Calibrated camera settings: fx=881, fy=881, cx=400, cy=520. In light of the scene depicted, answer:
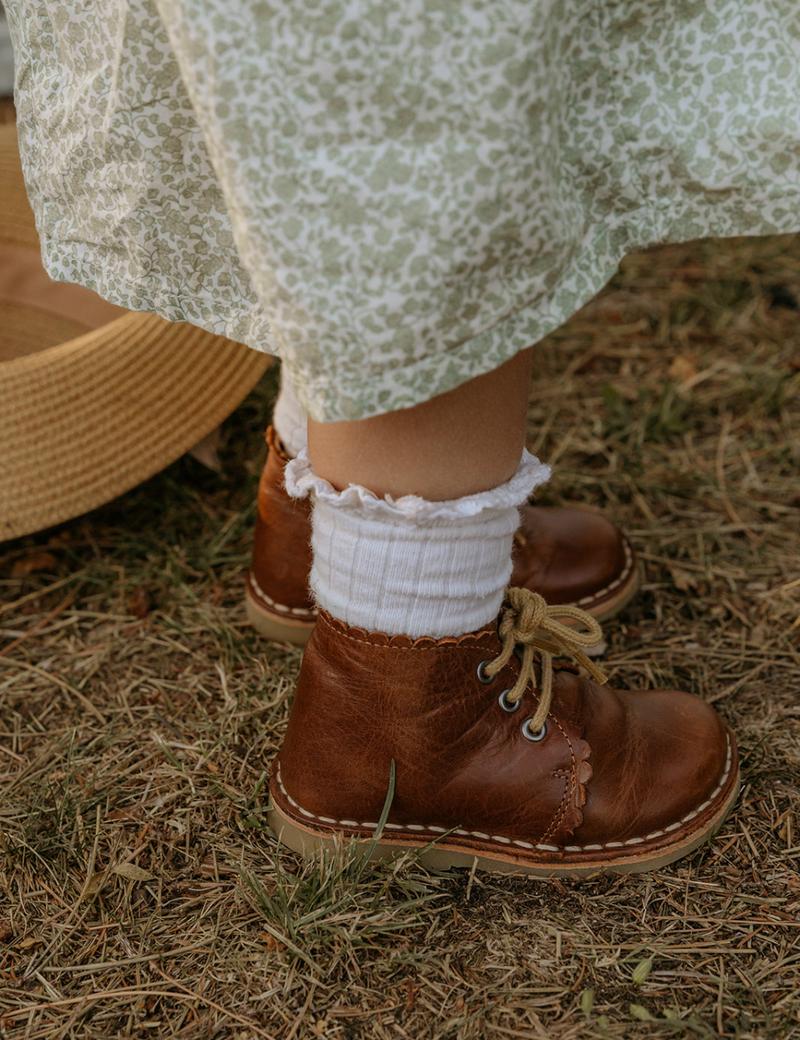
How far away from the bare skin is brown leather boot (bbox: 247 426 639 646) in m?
0.42

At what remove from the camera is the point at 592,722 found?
99cm

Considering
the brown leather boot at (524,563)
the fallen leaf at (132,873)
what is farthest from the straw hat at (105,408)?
the fallen leaf at (132,873)

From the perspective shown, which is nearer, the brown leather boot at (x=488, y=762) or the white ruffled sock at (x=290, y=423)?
the brown leather boot at (x=488, y=762)

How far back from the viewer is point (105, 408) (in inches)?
56.0

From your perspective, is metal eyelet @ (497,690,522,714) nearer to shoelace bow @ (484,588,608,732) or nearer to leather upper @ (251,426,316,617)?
shoelace bow @ (484,588,608,732)

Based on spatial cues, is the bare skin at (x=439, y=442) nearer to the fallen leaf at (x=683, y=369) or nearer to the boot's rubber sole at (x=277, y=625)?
the boot's rubber sole at (x=277, y=625)

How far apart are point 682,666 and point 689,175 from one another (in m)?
0.77

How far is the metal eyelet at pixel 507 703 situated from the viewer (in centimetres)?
95

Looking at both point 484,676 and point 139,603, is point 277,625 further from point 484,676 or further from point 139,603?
point 484,676

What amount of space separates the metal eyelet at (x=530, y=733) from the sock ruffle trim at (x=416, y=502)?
10.2 inches

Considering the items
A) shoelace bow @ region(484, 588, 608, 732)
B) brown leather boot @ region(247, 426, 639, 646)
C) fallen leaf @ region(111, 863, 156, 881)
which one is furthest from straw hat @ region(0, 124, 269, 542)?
shoelace bow @ region(484, 588, 608, 732)

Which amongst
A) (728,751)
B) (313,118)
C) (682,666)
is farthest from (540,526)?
(313,118)

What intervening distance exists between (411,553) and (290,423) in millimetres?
472

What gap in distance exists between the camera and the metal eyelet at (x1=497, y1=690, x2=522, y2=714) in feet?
3.10
